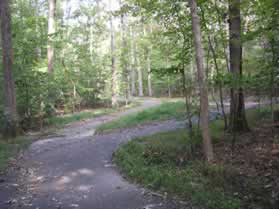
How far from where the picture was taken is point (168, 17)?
7.86m

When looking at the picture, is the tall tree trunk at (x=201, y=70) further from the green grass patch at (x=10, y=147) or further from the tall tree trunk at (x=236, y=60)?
the green grass patch at (x=10, y=147)

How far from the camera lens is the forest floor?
512 centimetres

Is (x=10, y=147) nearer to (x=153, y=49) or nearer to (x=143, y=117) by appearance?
(x=143, y=117)

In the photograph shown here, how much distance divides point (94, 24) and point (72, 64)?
Result: 29.9 ft

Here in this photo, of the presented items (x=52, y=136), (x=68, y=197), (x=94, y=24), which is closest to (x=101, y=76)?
(x=94, y=24)

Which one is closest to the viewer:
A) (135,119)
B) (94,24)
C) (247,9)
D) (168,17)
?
(168,17)

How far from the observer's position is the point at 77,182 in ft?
21.0

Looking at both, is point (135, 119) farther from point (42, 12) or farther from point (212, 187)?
point (42, 12)

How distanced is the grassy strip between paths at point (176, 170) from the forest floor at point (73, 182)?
271 millimetres

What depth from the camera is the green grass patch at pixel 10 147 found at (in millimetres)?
8310

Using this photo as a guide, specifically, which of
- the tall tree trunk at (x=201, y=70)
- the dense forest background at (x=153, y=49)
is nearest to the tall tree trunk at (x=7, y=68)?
the dense forest background at (x=153, y=49)

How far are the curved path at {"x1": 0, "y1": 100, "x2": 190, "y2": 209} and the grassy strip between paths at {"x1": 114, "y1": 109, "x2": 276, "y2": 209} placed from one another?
A: 0.30 m

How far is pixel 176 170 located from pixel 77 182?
2.18 m

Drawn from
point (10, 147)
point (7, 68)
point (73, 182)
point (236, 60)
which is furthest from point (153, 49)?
point (73, 182)
